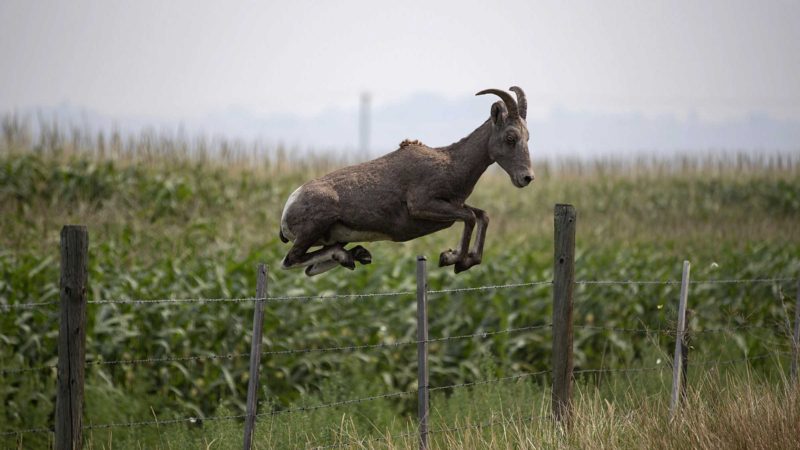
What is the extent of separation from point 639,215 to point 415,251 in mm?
9527

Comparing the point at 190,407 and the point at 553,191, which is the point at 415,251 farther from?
the point at 553,191

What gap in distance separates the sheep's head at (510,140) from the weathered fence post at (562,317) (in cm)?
303

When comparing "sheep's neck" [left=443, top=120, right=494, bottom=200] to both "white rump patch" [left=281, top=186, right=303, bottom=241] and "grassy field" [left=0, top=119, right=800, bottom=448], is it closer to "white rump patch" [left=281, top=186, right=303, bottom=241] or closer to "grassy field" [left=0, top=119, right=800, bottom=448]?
"white rump patch" [left=281, top=186, right=303, bottom=241]

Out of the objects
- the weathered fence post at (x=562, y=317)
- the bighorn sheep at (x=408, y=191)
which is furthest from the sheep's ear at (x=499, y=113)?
the weathered fence post at (x=562, y=317)

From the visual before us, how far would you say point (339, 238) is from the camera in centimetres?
357

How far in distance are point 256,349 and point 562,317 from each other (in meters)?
2.34

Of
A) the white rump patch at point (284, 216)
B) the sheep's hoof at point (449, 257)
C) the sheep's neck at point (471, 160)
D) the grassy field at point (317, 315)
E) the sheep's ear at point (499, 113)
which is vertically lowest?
the grassy field at point (317, 315)

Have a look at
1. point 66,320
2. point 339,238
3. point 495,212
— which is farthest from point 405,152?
point 495,212

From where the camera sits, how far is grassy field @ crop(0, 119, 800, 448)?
6821 mm

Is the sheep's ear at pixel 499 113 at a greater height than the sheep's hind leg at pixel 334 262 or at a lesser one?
greater

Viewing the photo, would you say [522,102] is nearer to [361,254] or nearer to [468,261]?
[468,261]

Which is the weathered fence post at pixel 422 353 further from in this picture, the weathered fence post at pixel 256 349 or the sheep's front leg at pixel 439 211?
the sheep's front leg at pixel 439 211

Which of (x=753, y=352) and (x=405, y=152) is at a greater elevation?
(x=405, y=152)

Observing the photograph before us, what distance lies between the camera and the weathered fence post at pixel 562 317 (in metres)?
6.39
